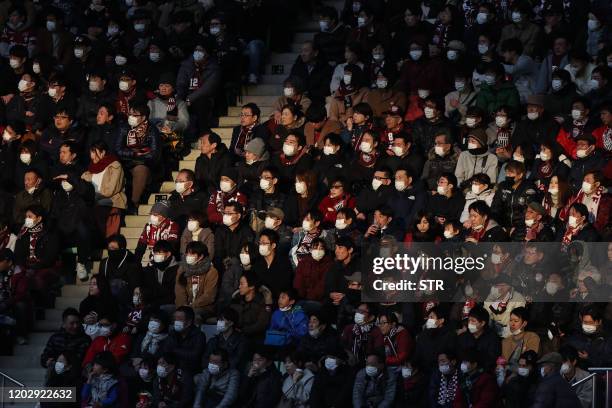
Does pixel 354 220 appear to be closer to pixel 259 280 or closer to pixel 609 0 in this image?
pixel 259 280

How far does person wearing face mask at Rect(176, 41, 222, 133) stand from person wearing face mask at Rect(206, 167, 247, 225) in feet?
A: 7.39

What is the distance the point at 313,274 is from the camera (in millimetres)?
21750

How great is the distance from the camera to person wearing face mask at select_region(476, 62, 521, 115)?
23688 millimetres

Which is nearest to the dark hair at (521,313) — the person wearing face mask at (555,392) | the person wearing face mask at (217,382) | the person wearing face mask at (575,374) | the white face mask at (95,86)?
the person wearing face mask at (575,374)

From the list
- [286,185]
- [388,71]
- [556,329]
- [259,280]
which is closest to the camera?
[556,329]

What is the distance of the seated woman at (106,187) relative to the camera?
77.4 ft

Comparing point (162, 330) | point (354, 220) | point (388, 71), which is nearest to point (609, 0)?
point (388, 71)

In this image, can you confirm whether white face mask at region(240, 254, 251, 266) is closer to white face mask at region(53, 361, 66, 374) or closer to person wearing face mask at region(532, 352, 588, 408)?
white face mask at region(53, 361, 66, 374)

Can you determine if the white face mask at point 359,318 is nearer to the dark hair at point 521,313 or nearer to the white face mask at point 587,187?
the dark hair at point 521,313

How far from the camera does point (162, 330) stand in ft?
70.7

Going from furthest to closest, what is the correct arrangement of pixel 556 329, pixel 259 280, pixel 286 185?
pixel 286 185 → pixel 259 280 → pixel 556 329

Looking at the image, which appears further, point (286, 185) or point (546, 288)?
point (286, 185)

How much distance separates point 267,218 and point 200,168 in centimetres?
164

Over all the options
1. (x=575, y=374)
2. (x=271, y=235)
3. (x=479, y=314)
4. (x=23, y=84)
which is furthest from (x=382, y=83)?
(x=575, y=374)
